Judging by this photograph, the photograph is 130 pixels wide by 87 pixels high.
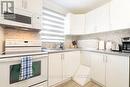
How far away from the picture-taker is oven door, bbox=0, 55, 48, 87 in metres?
1.58

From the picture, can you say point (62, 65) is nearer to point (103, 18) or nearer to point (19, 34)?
point (19, 34)

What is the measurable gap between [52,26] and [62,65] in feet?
4.20

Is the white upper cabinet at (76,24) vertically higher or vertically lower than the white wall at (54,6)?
lower

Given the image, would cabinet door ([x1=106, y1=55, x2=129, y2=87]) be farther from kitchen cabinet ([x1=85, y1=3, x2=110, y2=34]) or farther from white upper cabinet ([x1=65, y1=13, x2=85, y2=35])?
white upper cabinet ([x1=65, y1=13, x2=85, y2=35])

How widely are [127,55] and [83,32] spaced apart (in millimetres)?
1879

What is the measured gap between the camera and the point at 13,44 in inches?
76.9

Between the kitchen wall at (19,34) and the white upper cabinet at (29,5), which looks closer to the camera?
the white upper cabinet at (29,5)

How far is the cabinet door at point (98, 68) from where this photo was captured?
8.21ft

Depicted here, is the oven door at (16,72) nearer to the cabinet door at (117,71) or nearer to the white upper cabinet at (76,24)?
the cabinet door at (117,71)

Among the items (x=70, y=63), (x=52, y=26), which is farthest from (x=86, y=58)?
(x=52, y=26)

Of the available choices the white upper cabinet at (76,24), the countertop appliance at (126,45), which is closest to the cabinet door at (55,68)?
the white upper cabinet at (76,24)

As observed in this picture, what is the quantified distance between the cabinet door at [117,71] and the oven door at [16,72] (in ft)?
4.62

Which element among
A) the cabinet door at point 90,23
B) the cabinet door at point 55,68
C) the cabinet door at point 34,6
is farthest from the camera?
the cabinet door at point 90,23

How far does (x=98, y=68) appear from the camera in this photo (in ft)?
8.68
